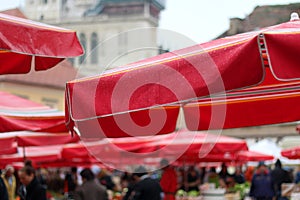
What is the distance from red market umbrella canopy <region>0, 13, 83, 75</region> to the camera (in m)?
4.80

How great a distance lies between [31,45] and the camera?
16.2ft

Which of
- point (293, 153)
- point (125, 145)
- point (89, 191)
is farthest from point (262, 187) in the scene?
point (89, 191)

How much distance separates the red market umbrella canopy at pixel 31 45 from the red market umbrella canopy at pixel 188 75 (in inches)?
22.0

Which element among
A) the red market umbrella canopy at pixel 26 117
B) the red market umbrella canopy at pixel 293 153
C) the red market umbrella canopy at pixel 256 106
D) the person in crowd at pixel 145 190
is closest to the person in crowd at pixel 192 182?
the red market umbrella canopy at pixel 293 153

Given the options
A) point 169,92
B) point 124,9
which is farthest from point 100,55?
point 169,92

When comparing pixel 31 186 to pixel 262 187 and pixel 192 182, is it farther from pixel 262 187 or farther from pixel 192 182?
pixel 192 182

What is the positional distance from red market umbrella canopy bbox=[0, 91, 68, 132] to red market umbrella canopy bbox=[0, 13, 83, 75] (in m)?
1.59

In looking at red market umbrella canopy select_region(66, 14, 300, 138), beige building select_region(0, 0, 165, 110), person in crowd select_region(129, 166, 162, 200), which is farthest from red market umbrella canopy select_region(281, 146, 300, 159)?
beige building select_region(0, 0, 165, 110)

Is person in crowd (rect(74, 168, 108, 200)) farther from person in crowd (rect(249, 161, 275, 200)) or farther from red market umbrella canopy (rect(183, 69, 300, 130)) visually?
person in crowd (rect(249, 161, 275, 200))

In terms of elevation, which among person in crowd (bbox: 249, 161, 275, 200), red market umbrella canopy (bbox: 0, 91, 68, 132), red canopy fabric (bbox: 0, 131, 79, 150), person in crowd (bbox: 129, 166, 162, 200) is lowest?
person in crowd (bbox: 249, 161, 275, 200)

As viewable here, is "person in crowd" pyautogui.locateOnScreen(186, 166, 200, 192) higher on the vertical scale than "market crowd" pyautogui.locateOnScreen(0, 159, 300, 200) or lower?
lower

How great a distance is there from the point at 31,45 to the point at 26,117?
8.48 feet

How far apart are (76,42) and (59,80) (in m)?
52.7

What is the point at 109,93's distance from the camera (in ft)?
14.4
